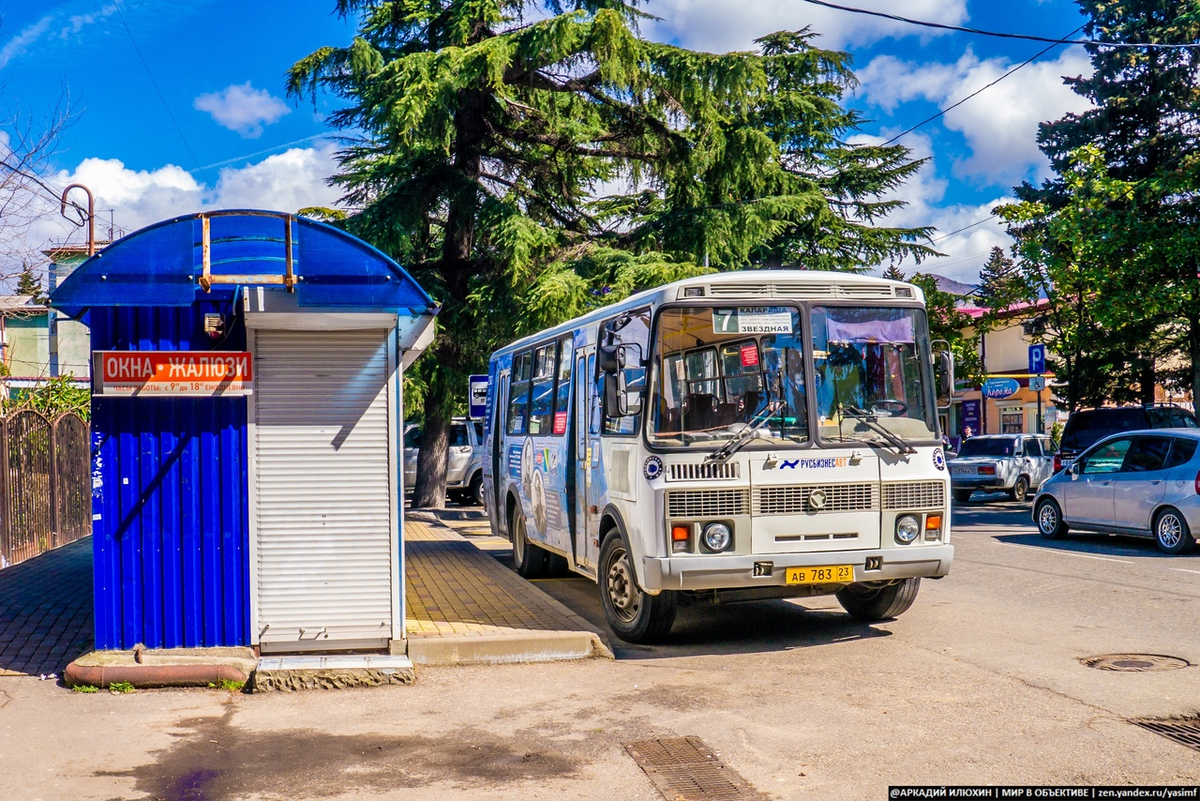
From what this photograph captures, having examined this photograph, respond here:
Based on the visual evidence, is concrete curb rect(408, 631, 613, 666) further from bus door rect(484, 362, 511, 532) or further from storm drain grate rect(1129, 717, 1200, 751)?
bus door rect(484, 362, 511, 532)

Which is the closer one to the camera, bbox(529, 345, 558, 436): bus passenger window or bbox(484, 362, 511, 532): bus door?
bbox(529, 345, 558, 436): bus passenger window

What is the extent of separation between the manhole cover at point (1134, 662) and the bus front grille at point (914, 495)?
1.57 m

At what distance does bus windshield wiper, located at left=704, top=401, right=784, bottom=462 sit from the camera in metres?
8.23

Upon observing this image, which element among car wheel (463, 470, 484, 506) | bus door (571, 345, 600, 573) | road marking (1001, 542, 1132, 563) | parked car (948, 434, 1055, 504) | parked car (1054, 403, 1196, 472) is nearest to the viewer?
bus door (571, 345, 600, 573)

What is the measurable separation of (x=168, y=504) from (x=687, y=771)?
14.3 ft

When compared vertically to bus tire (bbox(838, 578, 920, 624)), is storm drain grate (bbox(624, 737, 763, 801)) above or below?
below

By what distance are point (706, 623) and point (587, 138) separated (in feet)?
41.7

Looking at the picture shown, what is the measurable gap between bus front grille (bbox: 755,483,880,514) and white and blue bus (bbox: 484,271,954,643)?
0.04 ft

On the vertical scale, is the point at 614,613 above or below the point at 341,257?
below

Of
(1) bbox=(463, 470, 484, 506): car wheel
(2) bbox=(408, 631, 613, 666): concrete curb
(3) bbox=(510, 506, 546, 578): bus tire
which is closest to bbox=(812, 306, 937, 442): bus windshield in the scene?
(2) bbox=(408, 631, 613, 666): concrete curb

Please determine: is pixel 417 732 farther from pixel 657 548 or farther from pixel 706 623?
pixel 706 623

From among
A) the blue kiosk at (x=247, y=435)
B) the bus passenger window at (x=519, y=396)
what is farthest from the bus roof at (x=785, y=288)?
the bus passenger window at (x=519, y=396)

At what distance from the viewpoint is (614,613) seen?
9305 millimetres

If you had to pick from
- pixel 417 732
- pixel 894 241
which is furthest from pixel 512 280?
pixel 894 241
